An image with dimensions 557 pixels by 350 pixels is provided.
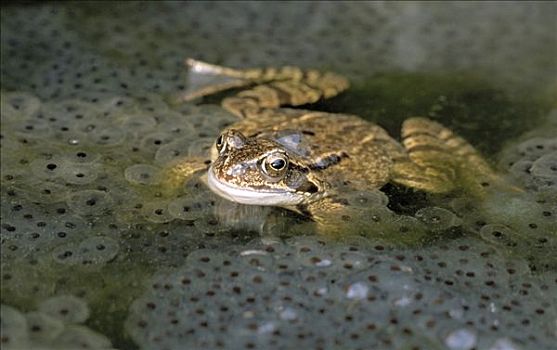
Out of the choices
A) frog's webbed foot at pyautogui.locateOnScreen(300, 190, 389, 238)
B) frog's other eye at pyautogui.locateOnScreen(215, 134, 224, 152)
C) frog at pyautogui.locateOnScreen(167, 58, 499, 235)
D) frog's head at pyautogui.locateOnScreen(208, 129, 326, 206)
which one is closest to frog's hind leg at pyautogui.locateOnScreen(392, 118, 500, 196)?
frog at pyautogui.locateOnScreen(167, 58, 499, 235)

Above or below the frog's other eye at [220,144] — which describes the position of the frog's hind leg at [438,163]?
below

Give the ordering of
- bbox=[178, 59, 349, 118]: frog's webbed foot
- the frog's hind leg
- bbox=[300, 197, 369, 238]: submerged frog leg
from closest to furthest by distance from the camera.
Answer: bbox=[300, 197, 369, 238]: submerged frog leg
the frog's hind leg
bbox=[178, 59, 349, 118]: frog's webbed foot

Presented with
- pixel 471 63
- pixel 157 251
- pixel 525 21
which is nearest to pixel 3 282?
pixel 157 251

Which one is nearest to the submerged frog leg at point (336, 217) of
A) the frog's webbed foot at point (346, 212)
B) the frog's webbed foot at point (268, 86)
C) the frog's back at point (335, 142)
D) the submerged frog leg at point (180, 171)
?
the frog's webbed foot at point (346, 212)

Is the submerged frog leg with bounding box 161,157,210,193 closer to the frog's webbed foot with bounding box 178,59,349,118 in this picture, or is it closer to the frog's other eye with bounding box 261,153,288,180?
the frog's other eye with bounding box 261,153,288,180

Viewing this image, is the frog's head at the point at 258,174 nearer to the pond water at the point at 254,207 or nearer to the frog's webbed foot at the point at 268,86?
the pond water at the point at 254,207

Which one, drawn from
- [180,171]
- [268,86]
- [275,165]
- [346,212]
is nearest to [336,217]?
[346,212]

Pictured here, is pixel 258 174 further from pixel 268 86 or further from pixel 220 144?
pixel 268 86
